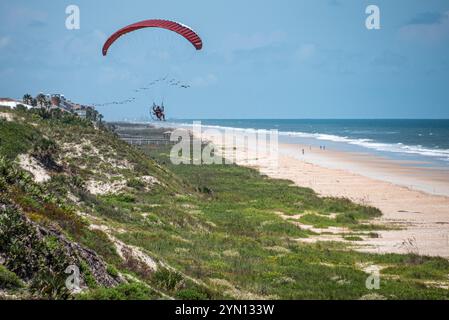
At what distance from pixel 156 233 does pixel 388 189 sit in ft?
108

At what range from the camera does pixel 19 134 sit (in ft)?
117

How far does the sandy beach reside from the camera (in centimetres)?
2955

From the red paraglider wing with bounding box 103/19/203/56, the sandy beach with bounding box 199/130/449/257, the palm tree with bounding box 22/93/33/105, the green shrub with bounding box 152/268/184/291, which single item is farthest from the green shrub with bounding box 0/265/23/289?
the palm tree with bounding box 22/93/33/105

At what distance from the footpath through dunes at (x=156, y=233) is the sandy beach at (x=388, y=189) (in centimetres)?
194

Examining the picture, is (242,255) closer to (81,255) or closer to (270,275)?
(270,275)

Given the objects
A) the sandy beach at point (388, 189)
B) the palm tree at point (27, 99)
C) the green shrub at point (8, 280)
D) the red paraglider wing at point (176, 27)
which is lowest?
the sandy beach at point (388, 189)

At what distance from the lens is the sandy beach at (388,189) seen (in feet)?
96.9

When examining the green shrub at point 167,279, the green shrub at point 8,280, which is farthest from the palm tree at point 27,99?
the green shrub at point 8,280

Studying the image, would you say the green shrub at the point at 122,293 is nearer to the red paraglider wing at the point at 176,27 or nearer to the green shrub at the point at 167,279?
the green shrub at the point at 167,279

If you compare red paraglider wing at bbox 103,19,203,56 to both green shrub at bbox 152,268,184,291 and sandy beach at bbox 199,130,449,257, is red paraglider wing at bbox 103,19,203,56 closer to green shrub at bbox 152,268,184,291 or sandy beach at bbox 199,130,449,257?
sandy beach at bbox 199,130,449,257

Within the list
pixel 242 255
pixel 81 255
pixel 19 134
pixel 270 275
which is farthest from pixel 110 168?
pixel 81 255

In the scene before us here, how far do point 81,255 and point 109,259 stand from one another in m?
2.25

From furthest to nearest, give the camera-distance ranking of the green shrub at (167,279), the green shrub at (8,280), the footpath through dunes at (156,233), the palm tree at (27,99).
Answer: the palm tree at (27,99), the green shrub at (167,279), the footpath through dunes at (156,233), the green shrub at (8,280)
